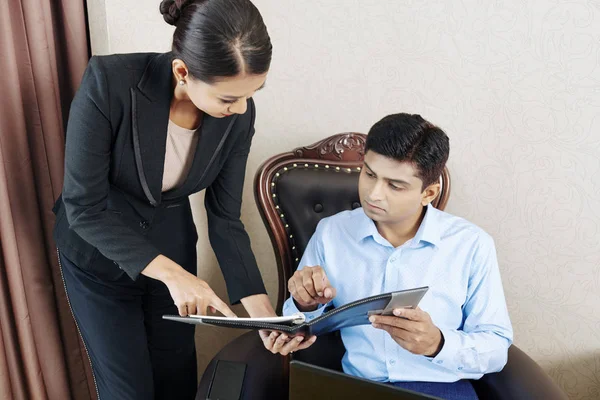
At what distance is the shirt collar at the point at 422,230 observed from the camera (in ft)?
4.69

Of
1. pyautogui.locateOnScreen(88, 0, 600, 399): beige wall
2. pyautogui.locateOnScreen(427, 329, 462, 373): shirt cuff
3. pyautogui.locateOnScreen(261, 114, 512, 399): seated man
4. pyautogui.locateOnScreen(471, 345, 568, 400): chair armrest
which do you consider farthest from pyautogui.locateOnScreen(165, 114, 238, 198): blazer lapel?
pyautogui.locateOnScreen(471, 345, 568, 400): chair armrest

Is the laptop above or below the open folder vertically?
below

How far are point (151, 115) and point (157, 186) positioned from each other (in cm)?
18

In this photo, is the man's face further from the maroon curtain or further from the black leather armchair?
the maroon curtain

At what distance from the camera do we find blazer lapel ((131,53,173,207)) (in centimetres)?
130

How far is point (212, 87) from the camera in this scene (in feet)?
3.84

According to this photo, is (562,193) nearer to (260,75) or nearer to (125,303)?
(260,75)

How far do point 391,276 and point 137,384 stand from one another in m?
0.75

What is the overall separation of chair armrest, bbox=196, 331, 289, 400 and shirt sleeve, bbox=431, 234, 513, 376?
0.41 meters

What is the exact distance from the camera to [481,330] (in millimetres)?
1383

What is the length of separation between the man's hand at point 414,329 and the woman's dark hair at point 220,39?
58 cm

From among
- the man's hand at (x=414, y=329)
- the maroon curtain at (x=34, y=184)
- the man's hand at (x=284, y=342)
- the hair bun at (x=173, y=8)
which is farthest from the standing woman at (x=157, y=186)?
the man's hand at (x=414, y=329)

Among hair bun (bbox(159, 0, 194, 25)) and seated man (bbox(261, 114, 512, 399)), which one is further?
seated man (bbox(261, 114, 512, 399))

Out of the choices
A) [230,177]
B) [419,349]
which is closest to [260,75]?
[230,177]
